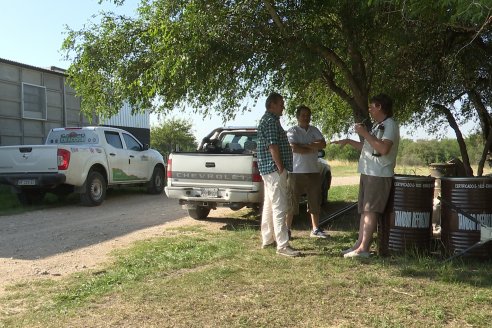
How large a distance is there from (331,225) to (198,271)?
11.9 ft

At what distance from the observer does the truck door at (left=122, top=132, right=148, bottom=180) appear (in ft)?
44.8

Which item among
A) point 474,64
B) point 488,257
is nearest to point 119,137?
point 474,64

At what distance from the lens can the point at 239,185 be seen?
27.2ft

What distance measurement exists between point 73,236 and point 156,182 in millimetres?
6839

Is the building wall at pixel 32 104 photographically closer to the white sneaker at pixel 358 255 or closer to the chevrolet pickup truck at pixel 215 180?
the chevrolet pickup truck at pixel 215 180

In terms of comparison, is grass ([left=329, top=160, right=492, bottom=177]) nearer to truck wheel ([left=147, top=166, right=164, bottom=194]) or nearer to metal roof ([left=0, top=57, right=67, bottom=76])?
truck wheel ([left=147, top=166, right=164, bottom=194])

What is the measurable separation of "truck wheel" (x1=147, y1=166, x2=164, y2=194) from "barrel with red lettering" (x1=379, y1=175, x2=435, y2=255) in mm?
9625

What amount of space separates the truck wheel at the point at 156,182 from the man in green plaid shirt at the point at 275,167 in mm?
8756

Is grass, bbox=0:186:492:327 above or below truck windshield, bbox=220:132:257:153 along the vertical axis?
below

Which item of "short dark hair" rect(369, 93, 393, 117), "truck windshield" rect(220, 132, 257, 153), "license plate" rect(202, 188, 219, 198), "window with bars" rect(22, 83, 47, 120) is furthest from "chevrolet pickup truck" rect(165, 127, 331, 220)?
"window with bars" rect(22, 83, 47, 120)

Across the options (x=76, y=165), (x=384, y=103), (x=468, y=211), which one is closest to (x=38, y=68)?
(x=76, y=165)

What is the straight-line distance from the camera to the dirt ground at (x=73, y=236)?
19.4 ft

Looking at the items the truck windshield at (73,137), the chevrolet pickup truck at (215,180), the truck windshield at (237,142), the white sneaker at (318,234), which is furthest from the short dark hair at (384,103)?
the truck windshield at (73,137)

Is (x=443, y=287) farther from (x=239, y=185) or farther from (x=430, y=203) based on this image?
(x=239, y=185)
